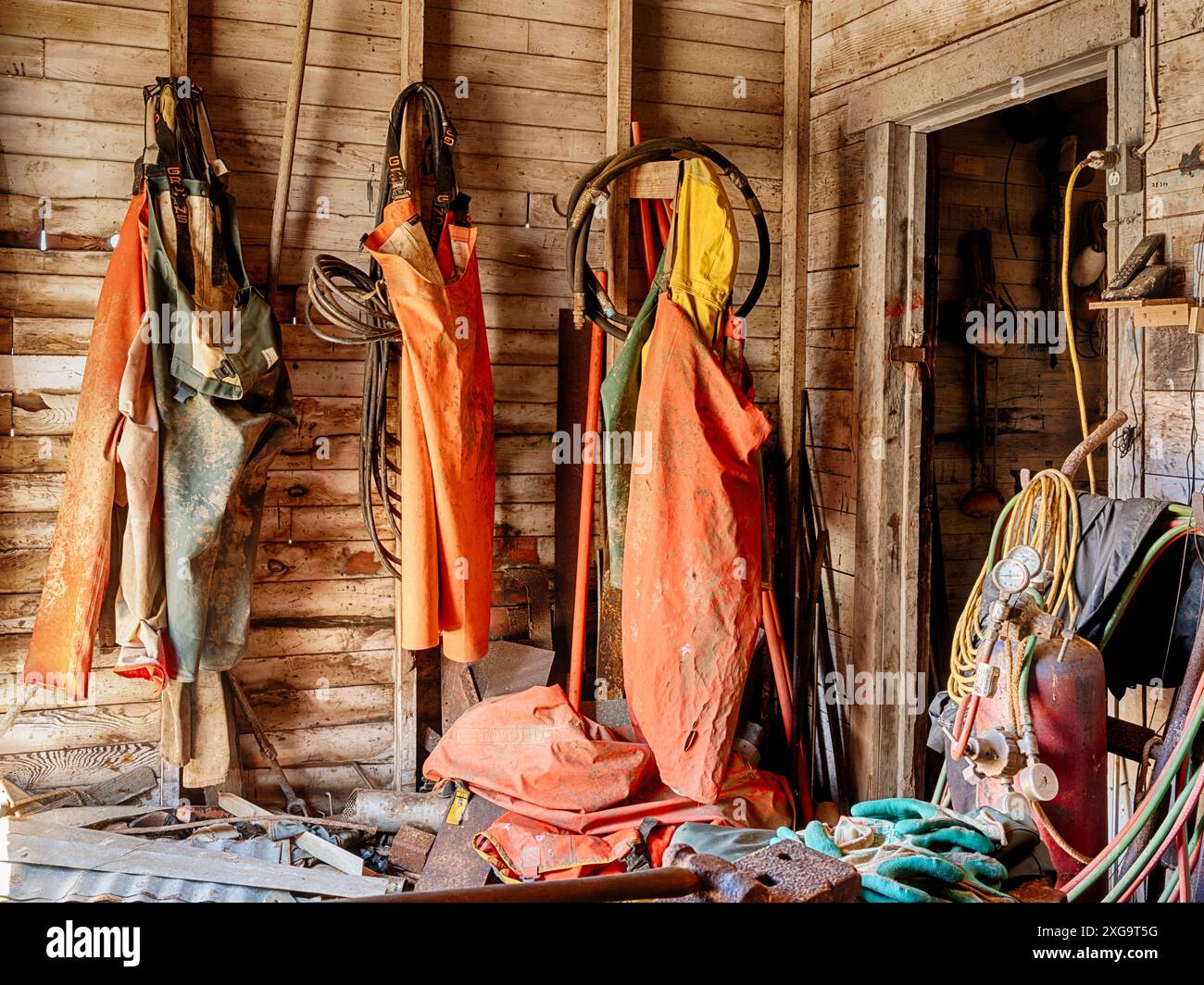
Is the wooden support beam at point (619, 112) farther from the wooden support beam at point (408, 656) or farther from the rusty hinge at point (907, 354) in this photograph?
the rusty hinge at point (907, 354)

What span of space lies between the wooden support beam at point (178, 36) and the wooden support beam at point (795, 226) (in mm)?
1946

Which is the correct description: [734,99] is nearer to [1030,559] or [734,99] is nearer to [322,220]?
[322,220]

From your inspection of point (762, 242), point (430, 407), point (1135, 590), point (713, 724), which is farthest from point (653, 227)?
point (1135, 590)

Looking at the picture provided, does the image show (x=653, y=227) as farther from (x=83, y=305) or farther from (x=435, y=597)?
(x=83, y=305)

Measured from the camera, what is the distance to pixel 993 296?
13.3 ft

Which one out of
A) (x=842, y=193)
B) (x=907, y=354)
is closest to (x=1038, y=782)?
(x=907, y=354)

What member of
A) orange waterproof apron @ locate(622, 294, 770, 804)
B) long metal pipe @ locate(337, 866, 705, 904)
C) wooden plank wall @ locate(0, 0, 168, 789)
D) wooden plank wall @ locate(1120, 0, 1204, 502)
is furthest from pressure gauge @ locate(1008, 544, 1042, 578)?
wooden plank wall @ locate(0, 0, 168, 789)

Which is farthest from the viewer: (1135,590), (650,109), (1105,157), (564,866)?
(650,109)

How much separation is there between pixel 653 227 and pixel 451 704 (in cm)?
168

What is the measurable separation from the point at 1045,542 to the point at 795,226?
1816 millimetres

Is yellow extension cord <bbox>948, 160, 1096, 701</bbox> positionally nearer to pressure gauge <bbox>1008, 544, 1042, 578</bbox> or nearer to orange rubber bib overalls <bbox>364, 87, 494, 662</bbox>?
Result: pressure gauge <bbox>1008, 544, 1042, 578</bbox>

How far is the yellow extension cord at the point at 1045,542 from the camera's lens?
2193mm

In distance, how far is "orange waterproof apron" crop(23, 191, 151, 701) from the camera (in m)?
2.88

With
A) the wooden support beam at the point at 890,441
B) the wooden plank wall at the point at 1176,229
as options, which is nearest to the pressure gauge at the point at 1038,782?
the wooden plank wall at the point at 1176,229
